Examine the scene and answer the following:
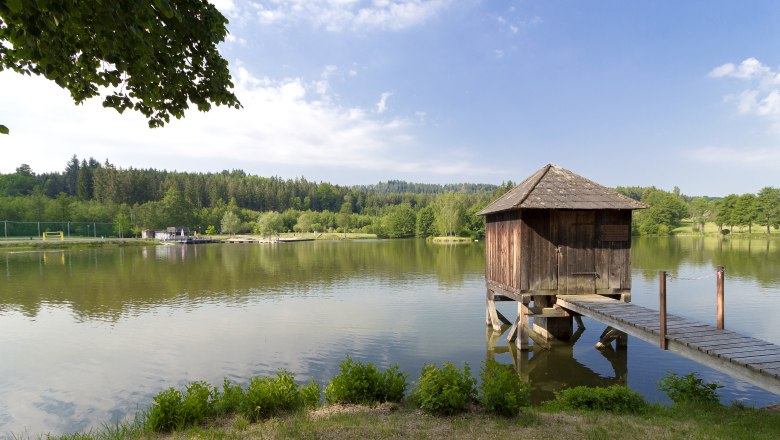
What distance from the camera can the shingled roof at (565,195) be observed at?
14.2m

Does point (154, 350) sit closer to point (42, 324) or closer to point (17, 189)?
point (42, 324)

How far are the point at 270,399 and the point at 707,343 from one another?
8.94 meters

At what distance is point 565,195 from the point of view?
583 inches

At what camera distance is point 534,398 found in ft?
36.7

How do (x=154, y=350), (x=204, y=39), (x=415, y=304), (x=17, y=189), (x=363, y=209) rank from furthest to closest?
(x=363, y=209) → (x=17, y=189) → (x=415, y=304) → (x=154, y=350) → (x=204, y=39)

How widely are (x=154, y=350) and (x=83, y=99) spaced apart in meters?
11.2

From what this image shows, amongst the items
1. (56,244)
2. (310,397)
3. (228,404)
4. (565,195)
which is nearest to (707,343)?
(565,195)

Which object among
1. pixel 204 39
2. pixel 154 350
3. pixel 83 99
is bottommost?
pixel 154 350

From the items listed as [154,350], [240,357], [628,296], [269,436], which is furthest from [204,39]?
[628,296]

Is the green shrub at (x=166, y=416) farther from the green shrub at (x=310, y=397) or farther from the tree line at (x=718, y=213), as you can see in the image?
the tree line at (x=718, y=213)

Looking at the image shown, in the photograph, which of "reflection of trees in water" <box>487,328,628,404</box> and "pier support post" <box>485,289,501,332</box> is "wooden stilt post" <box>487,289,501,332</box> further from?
"reflection of trees in water" <box>487,328,628,404</box>

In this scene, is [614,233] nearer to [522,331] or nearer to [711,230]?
[522,331]

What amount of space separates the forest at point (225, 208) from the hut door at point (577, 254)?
85233 millimetres

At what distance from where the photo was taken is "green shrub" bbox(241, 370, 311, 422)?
26.0 feet
